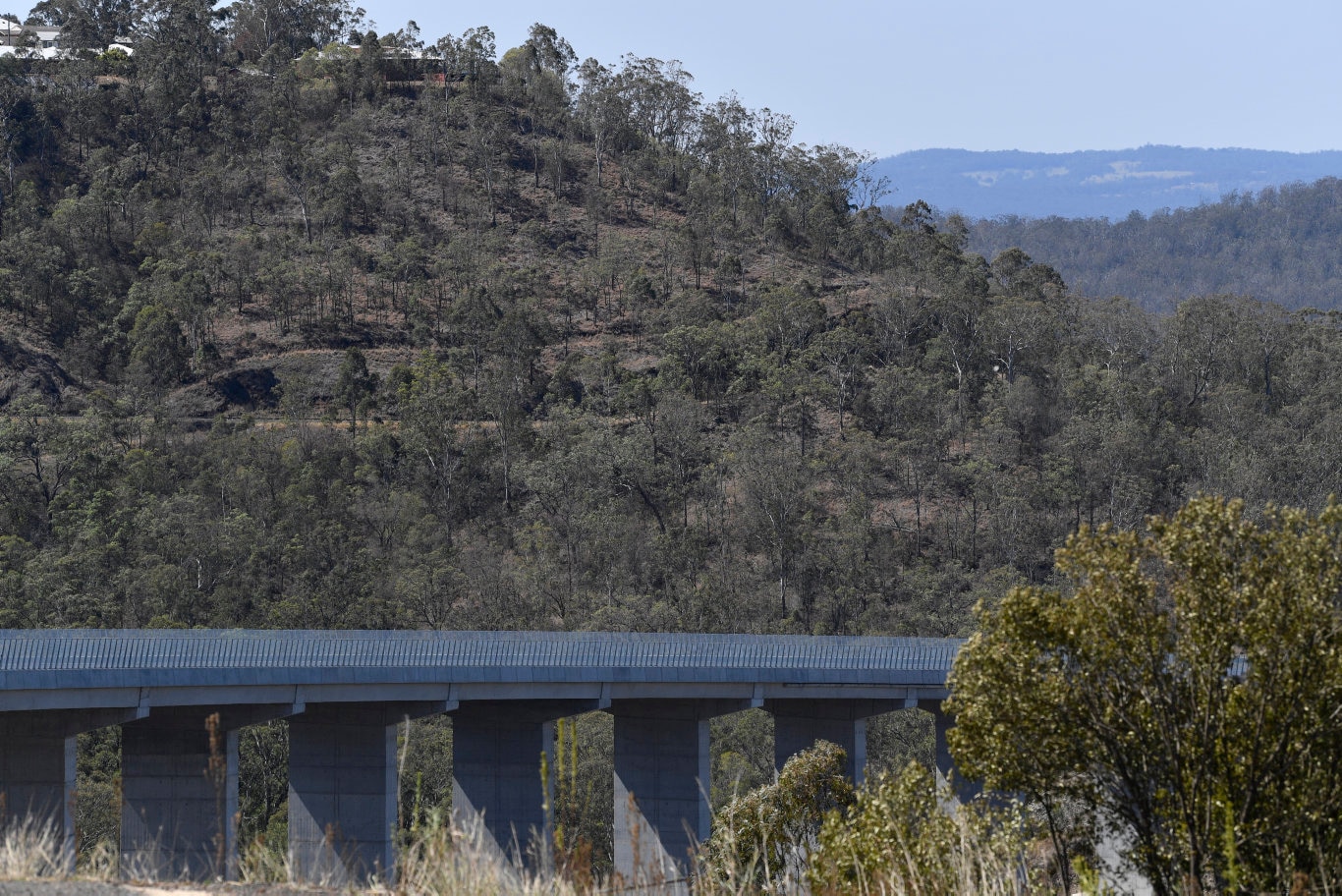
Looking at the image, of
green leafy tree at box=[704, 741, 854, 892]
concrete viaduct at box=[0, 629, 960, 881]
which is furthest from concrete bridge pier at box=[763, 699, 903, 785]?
green leafy tree at box=[704, 741, 854, 892]

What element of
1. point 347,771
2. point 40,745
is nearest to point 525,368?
point 347,771

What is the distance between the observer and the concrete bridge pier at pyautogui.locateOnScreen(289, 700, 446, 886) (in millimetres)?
32938

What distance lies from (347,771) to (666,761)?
24.8 ft

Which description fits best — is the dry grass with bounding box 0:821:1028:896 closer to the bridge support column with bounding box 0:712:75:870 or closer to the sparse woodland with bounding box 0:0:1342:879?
the bridge support column with bounding box 0:712:75:870

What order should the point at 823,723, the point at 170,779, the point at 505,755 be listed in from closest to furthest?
1. the point at 170,779
2. the point at 505,755
3. the point at 823,723

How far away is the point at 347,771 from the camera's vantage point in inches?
1323

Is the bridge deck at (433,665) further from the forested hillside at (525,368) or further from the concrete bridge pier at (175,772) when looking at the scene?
the forested hillside at (525,368)

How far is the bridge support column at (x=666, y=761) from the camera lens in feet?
119

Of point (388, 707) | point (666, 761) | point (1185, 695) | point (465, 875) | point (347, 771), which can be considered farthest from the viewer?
point (666, 761)

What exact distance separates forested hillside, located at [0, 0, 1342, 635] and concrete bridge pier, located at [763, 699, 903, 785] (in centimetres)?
1774

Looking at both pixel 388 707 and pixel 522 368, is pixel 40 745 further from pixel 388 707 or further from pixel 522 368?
pixel 522 368

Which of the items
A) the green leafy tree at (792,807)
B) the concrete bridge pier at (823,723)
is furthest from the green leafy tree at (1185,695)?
the concrete bridge pier at (823,723)

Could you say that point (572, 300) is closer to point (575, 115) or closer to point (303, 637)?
point (575, 115)

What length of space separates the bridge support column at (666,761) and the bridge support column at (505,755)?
183cm
